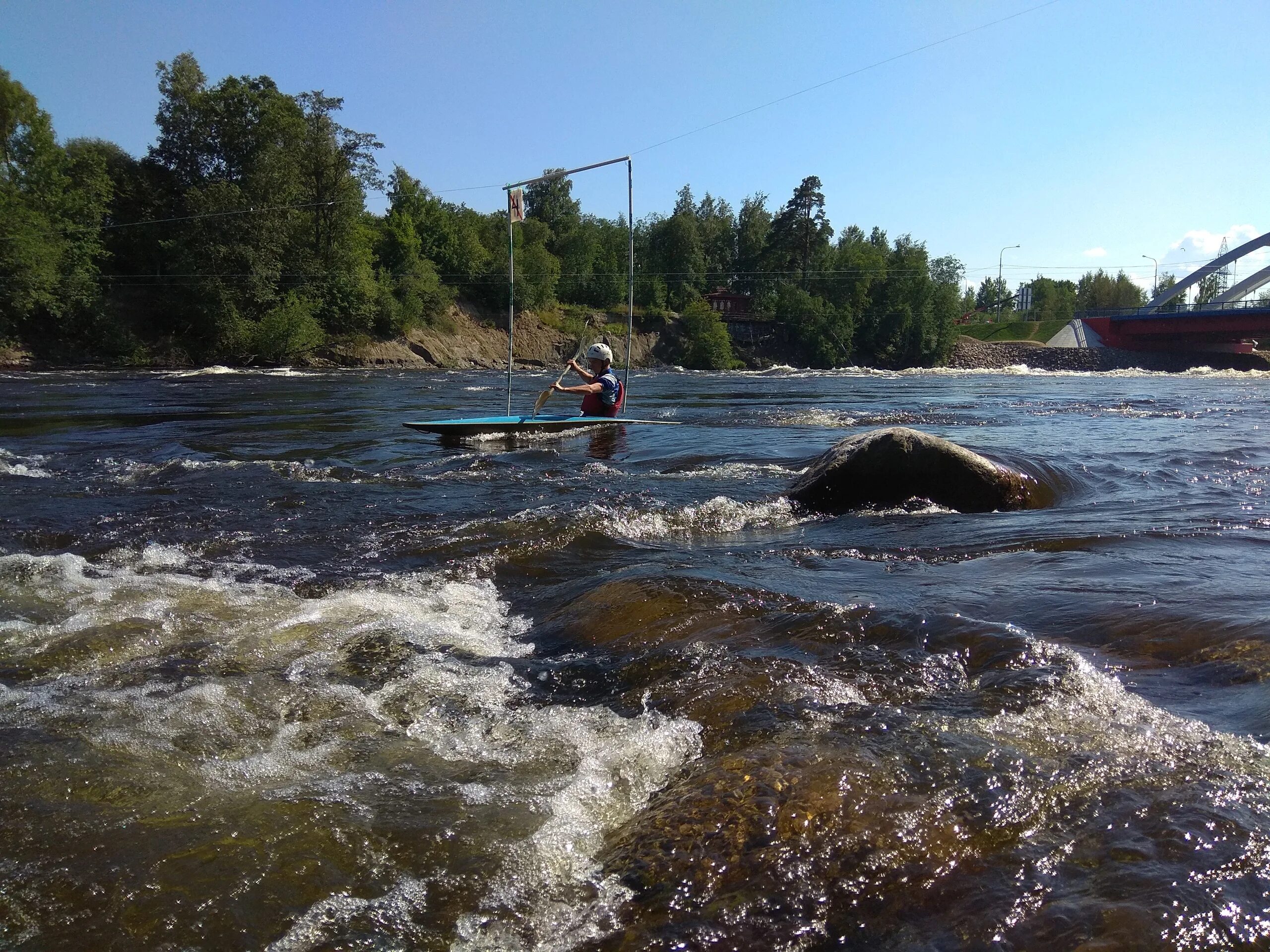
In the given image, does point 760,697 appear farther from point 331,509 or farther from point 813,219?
point 813,219

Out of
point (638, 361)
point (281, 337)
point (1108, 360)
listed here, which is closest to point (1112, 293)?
point (1108, 360)

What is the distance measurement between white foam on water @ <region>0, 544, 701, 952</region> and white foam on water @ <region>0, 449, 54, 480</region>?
5551mm

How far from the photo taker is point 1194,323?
222ft

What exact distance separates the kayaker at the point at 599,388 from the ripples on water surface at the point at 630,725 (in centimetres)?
680

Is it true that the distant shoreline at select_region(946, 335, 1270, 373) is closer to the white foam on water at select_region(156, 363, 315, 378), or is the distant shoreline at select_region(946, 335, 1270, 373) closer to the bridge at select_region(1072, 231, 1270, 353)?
the bridge at select_region(1072, 231, 1270, 353)

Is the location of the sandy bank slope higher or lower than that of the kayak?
higher

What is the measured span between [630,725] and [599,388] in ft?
40.3

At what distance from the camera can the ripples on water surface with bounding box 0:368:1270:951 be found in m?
2.63

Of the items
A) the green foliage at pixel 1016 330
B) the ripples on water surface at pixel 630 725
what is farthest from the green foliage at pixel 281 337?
the green foliage at pixel 1016 330

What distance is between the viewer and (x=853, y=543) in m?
7.69

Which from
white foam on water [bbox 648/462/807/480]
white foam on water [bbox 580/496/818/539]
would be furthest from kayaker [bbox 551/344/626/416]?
white foam on water [bbox 580/496/818/539]

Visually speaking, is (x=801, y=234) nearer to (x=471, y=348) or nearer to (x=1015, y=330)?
(x=1015, y=330)

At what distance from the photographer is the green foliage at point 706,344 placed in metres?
69.8

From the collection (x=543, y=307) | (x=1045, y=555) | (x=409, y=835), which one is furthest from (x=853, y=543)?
(x=543, y=307)
